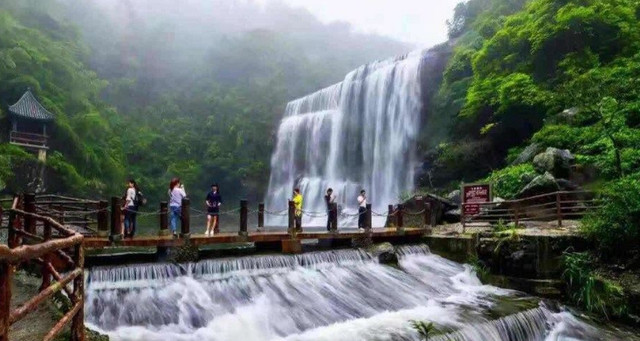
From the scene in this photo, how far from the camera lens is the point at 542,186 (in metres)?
14.3

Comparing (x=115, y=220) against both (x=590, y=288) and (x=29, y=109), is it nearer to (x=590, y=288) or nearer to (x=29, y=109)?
(x=590, y=288)

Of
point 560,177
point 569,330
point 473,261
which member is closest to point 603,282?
point 569,330

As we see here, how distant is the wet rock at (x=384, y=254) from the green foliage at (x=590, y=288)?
4176 mm

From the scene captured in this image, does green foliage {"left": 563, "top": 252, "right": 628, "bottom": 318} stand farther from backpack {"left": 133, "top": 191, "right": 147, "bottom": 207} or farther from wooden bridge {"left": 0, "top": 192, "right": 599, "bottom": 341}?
backpack {"left": 133, "top": 191, "right": 147, "bottom": 207}

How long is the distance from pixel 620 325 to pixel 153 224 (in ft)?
91.9

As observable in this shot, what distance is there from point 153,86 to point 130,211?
48.5 m

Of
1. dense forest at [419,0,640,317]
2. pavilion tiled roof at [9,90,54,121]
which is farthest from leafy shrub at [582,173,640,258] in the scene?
pavilion tiled roof at [9,90,54,121]

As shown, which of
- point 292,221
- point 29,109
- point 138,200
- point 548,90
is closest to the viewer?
point 138,200

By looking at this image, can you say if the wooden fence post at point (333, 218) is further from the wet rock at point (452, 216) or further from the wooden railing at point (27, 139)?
the wooden railing at point (27, 139)

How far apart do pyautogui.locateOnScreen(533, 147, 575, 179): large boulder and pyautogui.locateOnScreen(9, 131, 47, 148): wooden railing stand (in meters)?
30.4

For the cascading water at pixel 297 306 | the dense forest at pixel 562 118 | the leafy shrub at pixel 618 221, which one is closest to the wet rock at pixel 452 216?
the dense forest at pixel 562 118

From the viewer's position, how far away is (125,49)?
58656mm

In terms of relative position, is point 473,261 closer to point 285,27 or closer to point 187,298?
point 187,298

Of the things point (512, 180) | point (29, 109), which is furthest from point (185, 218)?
point (29, 109)
